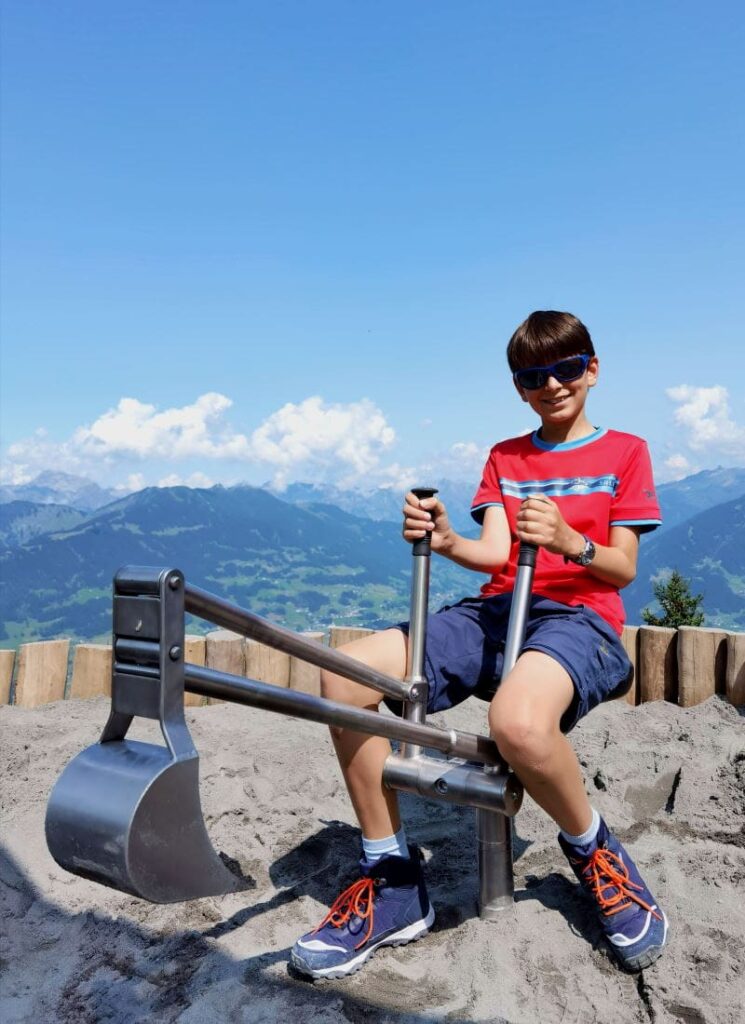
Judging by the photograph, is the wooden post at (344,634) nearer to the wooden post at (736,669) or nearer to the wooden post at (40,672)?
the wooden post at (40,672)

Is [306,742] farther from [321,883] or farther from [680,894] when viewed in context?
[680,894]

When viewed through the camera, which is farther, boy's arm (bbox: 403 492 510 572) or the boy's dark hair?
the boy's dark hair

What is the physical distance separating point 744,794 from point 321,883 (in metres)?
1.50

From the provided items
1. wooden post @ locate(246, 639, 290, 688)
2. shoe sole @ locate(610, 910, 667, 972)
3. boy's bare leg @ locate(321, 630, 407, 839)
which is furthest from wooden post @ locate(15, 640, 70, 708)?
shoe sole @ locate(610, 910, 667, 972)

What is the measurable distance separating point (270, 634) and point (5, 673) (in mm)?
3361

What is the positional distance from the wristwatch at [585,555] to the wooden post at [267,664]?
2429mm

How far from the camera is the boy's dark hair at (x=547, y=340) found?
7.88ft

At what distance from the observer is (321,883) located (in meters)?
2.63

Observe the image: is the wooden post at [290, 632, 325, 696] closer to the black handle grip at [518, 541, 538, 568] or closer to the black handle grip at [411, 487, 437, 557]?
the black handle grip at [411, 487, 437, 557]

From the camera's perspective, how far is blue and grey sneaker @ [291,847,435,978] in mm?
2082

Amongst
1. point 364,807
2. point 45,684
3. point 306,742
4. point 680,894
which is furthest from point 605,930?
point 45,684

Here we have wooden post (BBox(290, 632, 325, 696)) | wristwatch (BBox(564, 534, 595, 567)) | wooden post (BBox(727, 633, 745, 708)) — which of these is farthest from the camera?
wooden post (BBox(290, 632, 325, 696))

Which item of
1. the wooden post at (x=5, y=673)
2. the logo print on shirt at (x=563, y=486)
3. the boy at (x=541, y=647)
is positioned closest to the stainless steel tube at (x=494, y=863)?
the boy at (x=541, y=647)

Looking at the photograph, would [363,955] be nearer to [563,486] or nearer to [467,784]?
[467,784]
